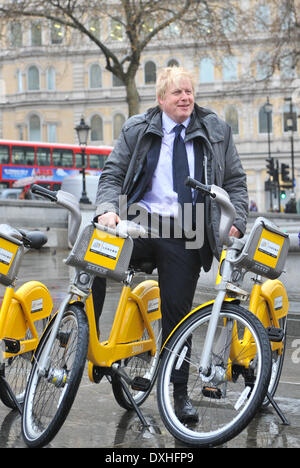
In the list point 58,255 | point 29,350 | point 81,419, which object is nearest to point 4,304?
point 29,350

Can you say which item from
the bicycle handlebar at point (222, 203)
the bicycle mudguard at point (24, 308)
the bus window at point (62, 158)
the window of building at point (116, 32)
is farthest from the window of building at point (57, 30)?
the bicycle handlebar at point (222, 203)

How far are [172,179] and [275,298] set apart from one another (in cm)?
96

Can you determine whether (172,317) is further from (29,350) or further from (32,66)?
(32,66)

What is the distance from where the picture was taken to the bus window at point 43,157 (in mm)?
46781

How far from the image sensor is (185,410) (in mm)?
4504

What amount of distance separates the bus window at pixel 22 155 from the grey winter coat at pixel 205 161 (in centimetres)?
4150

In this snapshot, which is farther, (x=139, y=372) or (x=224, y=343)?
(x=139, y=372)

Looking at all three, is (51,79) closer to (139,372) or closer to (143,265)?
(139,372)

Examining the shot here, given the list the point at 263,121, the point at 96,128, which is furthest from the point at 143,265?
the point at 96,128

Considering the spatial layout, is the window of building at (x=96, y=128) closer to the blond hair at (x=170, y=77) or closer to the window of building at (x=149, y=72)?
the window of building at (x=149, y=72)

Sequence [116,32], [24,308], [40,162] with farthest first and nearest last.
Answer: [40,162]
[116,32]
[24,308]

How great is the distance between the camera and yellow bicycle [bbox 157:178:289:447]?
4.13 meters

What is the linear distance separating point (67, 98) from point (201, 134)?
6422 centimetres

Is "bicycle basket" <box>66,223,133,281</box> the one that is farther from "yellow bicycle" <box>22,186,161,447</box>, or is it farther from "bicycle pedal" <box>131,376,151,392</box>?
"bicycle pedal" <box>131,376,151,392</box>
